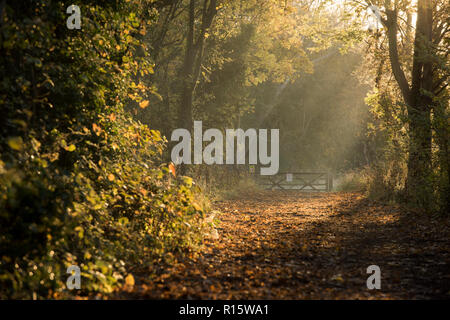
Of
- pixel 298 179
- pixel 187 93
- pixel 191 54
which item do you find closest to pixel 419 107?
pixel 191 54

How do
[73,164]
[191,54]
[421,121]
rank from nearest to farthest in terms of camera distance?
[73,164], [421,121], [191,54]

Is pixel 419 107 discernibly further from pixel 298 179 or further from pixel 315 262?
pixel 298 179

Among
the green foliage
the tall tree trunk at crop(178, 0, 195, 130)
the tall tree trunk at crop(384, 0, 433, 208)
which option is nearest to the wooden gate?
the tall tree trunk at crop(178, 0, 195, 130)

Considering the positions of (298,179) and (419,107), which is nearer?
(419,107)

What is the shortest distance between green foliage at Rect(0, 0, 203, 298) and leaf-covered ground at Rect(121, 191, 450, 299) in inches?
23.6

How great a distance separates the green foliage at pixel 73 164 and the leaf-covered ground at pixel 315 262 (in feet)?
1.97

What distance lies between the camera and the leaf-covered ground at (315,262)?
474 centimetres

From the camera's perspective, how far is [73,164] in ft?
16.9

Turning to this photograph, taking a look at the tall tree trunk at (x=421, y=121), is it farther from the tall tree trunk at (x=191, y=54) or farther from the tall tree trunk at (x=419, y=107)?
the tall tree trunk at (x=191, y=54)

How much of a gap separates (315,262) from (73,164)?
12.3 ft

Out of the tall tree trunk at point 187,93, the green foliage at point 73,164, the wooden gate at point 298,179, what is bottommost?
the wooden gate at point 298,179

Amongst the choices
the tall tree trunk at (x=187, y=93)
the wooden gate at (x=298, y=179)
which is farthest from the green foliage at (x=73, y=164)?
the wooden gate at (x=298, y=179)

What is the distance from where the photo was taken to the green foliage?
3.88 meters
